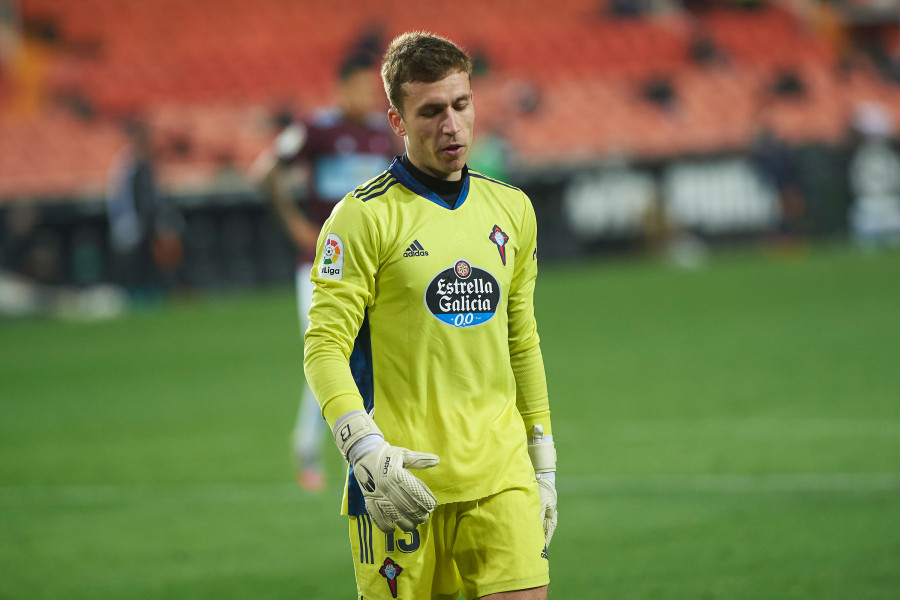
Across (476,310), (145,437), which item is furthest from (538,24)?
(476,310)

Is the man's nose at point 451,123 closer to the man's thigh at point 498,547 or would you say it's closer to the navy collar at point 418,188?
the navy collar at point 418,188

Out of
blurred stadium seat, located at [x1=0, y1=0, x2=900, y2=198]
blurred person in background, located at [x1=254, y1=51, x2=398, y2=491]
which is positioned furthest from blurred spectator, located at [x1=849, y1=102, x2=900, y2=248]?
blurred person in background, located at [x1=254, y1=51, x2=398, y2=491]

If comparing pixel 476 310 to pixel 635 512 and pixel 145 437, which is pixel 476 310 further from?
pixel 145 437

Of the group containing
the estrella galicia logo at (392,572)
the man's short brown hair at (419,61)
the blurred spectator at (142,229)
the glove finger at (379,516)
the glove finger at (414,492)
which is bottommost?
the estrella galicia logo at (392,572)

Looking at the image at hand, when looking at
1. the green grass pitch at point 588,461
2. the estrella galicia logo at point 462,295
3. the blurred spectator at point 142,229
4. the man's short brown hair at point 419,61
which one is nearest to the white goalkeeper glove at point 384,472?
the estrella galicia logo at point 462,295

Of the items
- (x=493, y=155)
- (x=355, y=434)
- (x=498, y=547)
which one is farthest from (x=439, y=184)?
(x=493, y=155)

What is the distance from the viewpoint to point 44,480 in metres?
7.90

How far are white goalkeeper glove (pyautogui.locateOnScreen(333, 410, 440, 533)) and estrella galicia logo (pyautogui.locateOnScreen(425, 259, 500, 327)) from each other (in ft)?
1.18

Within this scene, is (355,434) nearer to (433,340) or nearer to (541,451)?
(433,340)

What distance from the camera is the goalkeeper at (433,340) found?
3.06 meters

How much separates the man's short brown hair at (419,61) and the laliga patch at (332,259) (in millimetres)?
384

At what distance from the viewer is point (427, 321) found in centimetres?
314

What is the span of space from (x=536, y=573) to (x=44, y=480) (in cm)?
550

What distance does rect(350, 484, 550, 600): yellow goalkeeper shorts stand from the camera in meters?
3.12
